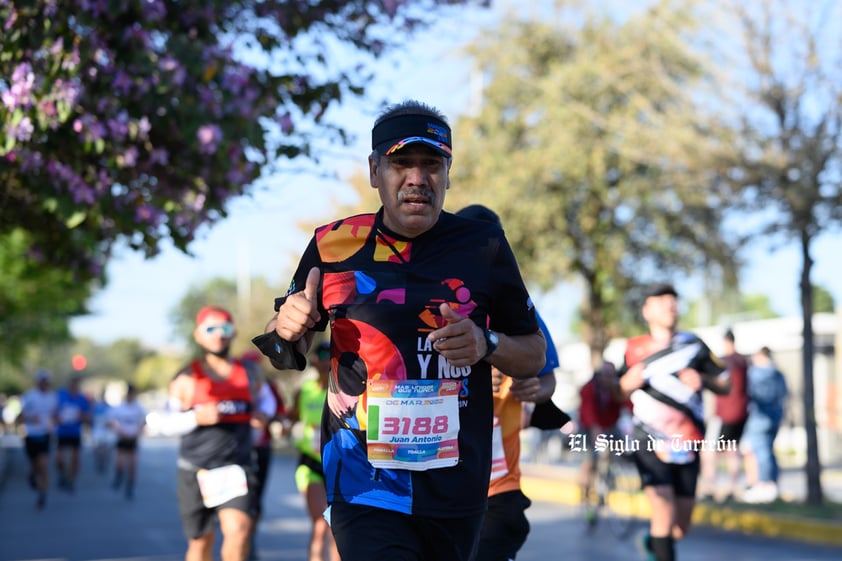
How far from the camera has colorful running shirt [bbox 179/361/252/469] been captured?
7895 mm

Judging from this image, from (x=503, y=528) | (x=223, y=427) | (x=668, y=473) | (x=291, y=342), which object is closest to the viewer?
(x=291, y=342)

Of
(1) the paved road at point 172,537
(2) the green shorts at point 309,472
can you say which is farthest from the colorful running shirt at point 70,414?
(2) the green shorts at point 309,472

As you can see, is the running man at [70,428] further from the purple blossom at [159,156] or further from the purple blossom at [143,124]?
the purple blossom at [143,124]

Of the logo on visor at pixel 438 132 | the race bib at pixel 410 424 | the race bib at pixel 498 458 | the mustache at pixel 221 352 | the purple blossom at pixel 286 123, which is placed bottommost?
the race bib at pixel 498 458

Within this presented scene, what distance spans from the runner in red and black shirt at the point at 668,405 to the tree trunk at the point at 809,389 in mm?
6535

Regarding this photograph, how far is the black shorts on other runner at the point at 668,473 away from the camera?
8.17m

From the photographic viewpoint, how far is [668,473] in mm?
8188

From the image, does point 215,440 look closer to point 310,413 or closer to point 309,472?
point 309,472

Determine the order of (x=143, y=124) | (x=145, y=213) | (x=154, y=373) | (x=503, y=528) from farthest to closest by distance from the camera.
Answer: (x=154, y=373) → (x=145, y=213) → (x=143, y=124) → (x=503, y=528)

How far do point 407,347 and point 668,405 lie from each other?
4.82 meters

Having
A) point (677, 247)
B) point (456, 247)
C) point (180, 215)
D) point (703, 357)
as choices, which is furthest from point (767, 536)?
point (677, 247)

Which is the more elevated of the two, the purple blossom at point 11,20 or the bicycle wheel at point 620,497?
the purple blossom at point 11,20

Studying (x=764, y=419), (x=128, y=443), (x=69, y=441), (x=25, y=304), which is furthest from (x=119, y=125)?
(x=25, y=304)

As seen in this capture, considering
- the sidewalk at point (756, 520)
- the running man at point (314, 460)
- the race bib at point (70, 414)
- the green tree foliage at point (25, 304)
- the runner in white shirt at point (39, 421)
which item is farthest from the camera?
the green tree foliage at point (25, 304)
